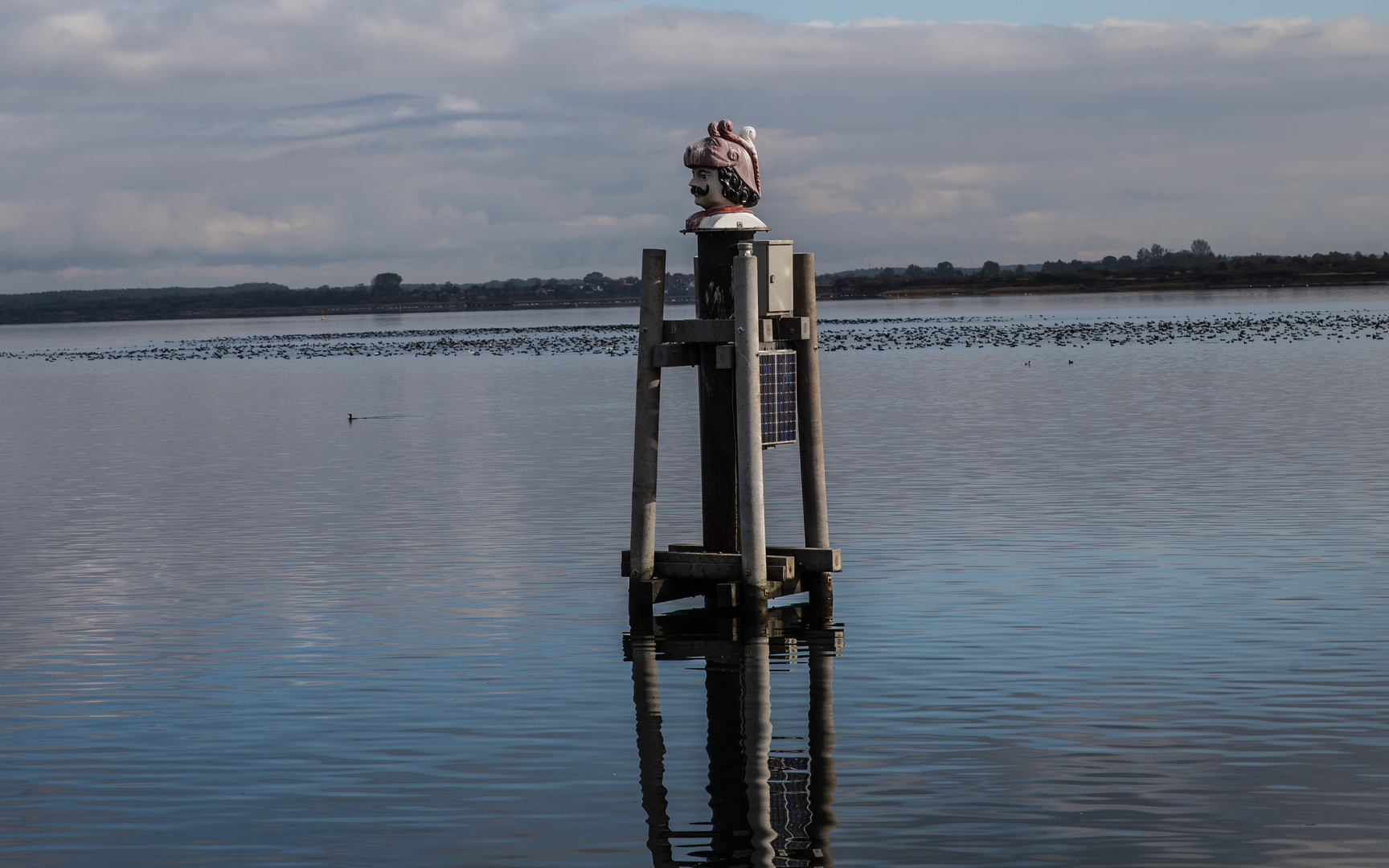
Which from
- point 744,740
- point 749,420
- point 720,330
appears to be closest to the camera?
point 744,740

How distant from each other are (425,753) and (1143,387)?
4625 centimetres

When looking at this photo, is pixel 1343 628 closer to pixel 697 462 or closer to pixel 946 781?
pixel 946 781

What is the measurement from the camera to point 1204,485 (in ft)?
86.7

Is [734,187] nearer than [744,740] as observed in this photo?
No

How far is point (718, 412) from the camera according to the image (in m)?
16.4

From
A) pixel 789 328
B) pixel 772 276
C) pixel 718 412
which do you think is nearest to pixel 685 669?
pixel 718 412

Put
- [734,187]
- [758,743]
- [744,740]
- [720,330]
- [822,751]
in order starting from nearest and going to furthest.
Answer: [822,751], [758,743], [744,740], [720,330], [734,187]

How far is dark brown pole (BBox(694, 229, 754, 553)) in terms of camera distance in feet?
53.7

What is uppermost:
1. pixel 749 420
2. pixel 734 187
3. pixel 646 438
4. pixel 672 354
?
pixel 734 187

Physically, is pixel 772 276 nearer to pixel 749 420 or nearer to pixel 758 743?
pixel 749 420

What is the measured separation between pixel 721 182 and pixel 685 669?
5.30 m

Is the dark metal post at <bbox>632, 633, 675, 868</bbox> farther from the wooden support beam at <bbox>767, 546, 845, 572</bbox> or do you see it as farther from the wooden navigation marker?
the wooden support beam at <bbox>767, 546, 845, 572</bbox>

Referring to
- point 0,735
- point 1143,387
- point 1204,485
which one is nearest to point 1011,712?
point 0,735

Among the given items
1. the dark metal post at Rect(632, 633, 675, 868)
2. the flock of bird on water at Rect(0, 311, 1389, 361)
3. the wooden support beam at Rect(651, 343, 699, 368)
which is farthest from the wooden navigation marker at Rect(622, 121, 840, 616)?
the flock of bird on water at Rect(0, 311, 1389, 361)
